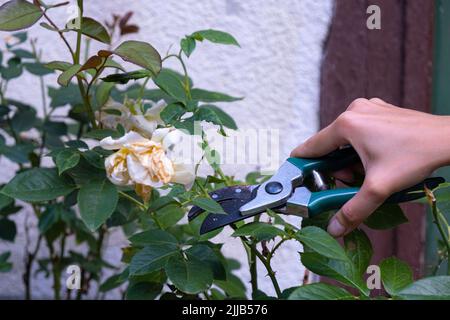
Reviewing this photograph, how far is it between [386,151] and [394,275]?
0.13 meters

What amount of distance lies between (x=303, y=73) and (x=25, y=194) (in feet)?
2.68

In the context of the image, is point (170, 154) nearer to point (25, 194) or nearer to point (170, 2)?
point (25, 194)

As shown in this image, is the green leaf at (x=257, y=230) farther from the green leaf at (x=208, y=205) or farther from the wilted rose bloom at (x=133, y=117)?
the wilted rose bloom at (x=133, y=117)

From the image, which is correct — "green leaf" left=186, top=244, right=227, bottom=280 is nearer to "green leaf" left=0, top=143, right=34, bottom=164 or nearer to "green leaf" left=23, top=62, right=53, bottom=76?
"green leaf" left=0, top=143, right=34, bottom=164

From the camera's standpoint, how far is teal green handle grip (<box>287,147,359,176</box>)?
0.88 metres

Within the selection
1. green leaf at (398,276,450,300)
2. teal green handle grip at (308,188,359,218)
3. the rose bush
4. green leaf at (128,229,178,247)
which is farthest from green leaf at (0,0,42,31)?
green leaf at (398,276,450,300)

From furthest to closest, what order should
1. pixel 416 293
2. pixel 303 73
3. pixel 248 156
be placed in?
pixel 303 73, pixel 248 156, pixel 416 293

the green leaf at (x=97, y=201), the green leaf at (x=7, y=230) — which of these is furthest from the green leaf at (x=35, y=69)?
the green leaf at (x=97, y=201)

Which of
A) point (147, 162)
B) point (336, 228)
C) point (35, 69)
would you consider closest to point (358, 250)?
point (336, 228)

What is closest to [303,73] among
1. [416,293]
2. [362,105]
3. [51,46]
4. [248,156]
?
[248,156]

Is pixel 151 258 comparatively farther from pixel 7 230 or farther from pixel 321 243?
pixel 7 230

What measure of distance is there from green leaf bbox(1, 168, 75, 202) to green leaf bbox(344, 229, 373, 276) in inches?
12.7

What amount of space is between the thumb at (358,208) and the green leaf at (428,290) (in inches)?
5.0

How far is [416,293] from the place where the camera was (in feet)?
2.14
